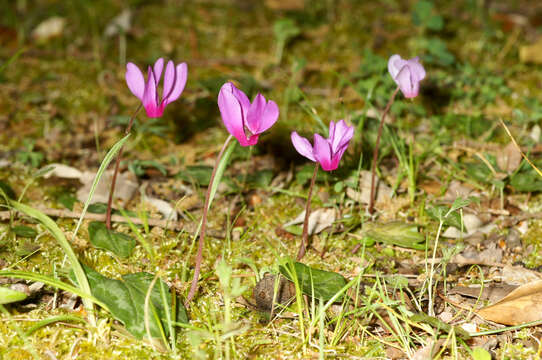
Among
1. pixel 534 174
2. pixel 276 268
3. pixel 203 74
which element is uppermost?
pixel 203 74

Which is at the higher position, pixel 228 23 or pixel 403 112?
pixel 228 23

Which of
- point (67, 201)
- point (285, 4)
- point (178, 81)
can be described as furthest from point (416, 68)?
point (285, 4)

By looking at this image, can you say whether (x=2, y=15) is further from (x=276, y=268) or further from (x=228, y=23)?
(x=276, y=268)

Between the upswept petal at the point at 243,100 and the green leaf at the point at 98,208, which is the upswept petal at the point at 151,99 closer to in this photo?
the upswept petal at the point at 243,100

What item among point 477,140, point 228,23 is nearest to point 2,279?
point 477,140

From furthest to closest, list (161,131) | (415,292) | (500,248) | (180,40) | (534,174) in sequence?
(180,40) → (161,131) → (534,174) → (500,248) → (415,292)

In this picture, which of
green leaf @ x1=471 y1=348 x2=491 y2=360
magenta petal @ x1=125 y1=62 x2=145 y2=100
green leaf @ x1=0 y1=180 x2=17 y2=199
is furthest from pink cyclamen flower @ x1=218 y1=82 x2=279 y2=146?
green leaf @ x1=0 y1=180 x2=17 y2=199
